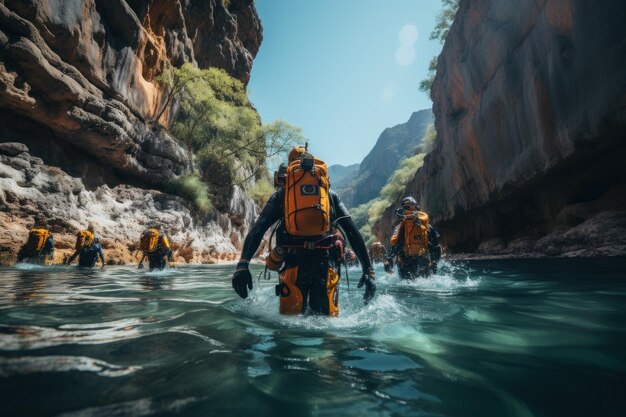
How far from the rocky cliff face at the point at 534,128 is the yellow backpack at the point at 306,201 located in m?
12.2

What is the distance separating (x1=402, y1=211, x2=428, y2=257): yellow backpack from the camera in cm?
725

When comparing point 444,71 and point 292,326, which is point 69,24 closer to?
point 292,326

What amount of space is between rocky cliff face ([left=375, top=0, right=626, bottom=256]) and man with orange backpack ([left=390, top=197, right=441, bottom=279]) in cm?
773

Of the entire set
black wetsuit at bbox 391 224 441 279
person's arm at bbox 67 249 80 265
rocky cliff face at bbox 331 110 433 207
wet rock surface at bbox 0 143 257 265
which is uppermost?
rocky cliff face at bbox 331 110 433 207

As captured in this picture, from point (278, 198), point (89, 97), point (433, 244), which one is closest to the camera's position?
point (278, 198)

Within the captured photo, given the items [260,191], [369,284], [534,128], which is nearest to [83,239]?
[369,284]

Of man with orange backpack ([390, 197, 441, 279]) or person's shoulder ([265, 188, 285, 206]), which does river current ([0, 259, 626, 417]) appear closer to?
person's shoulder ([265, 188, 285, 206])

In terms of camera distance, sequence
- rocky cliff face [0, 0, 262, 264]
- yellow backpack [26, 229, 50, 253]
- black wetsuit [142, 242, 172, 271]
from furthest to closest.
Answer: rocky cliff face [0, 0, 262, 264], black wetsuit [142, 242, 172, 271], yellow backpack [26, 229, 50, 253]

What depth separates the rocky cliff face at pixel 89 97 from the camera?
34.4 ft

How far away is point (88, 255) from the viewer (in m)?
10.4

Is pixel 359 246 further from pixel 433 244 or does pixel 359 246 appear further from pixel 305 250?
pixel 433 244

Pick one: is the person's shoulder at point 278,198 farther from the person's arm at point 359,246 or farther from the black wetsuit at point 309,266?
the person's arm at point 359,246

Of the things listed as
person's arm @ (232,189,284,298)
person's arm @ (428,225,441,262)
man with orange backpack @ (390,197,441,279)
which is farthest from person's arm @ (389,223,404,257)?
person's arm @ (232,189,284,298)

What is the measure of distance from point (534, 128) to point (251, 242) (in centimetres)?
1608
